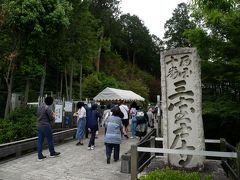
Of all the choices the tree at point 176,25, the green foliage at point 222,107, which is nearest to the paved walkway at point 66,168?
the green foliage at point 222,107

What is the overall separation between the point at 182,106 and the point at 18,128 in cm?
649

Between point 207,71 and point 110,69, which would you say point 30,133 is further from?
point 110,69

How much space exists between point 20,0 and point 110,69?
104 ft

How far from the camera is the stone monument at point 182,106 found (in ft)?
26.4

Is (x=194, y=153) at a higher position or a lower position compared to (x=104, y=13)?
lower

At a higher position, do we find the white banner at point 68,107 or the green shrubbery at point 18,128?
the white banner at point 68,107

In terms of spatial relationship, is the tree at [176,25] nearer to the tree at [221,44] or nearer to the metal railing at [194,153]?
the tree at [221,44]

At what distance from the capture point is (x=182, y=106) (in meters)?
8.25

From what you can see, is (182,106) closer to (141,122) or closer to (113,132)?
(113,132)

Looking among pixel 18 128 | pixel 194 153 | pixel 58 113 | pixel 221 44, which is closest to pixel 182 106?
pixel 194 153

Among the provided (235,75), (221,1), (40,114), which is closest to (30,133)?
(40,114)

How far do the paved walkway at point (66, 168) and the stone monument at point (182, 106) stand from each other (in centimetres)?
144

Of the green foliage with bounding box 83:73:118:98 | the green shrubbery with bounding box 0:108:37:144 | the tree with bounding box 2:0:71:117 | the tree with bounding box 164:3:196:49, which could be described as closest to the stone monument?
the green shrubbery with bounding box 0:108:37:144

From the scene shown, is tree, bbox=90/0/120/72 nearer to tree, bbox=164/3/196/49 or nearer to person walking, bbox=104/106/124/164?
tree, bbox=164/3/196/49
